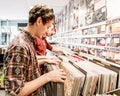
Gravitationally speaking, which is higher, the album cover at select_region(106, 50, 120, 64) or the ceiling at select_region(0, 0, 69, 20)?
the ceiling at select_region(0, 0, 69, 20)

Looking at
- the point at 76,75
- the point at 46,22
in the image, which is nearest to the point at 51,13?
the point at 46,22

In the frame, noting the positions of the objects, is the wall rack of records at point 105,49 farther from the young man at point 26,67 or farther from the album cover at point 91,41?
the young man at point 26,67

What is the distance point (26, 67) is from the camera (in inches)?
44.6

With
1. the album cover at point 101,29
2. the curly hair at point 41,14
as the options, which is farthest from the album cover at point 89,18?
the curly hair at point 41,14

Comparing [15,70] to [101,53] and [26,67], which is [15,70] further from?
[101,53]

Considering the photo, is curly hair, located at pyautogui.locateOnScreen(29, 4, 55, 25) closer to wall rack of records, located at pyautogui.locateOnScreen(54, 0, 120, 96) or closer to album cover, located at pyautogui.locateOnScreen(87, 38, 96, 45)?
wall rack of records, located at pyautogui.locateOnScreen(54, 0, 120, 96)

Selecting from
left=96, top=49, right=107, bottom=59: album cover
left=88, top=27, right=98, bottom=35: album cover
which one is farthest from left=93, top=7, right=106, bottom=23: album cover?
left=96, top=49, right=107, bottom=59: album cover

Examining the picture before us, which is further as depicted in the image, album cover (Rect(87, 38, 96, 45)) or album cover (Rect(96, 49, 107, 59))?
album cover (Rect(87, 38, 96, 45))

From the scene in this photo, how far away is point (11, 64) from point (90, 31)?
1973mm

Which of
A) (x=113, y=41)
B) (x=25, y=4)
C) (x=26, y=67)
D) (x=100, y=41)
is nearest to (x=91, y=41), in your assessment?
(x=100, y=41)

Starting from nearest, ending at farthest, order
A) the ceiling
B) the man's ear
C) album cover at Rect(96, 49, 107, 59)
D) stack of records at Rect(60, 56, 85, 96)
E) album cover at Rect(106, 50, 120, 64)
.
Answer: stack of records at Rect(60, 56, 85, 96), the man's ear, album cover at Rect(106, 50, 120, 64), album cover at Rect(96, 49, 107, 59), the ceiling

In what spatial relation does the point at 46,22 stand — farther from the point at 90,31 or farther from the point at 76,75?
the point at 90,31

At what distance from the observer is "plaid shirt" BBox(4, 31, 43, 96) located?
3.47 feet

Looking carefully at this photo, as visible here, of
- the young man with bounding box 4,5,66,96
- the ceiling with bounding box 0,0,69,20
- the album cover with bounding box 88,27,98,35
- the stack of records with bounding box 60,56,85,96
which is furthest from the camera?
the ceiling with bounding box 0,0,69,20
